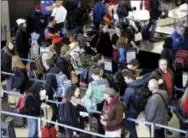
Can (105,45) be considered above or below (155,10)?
below

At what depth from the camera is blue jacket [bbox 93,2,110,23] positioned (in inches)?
444

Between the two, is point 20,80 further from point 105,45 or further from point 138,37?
point 138,37

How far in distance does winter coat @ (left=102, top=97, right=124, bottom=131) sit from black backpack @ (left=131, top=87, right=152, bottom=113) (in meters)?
0.34

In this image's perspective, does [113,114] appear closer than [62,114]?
Yes

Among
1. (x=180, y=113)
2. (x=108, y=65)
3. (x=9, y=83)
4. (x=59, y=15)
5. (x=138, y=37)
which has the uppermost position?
(x=59, y=15)

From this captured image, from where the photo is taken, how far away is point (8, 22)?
11.3 meters

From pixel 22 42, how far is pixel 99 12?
240 centimetres

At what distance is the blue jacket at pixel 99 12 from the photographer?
11.3 m

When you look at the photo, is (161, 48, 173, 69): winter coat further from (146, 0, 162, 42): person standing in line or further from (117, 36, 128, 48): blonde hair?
(146, 0, 162, 42): person standing in line

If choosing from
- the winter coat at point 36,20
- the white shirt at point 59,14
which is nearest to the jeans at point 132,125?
the winter coat at point 36,20

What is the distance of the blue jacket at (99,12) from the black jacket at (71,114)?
4.88m

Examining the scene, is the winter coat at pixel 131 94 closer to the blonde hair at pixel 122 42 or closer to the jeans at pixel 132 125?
the jeans at pixel 132 125

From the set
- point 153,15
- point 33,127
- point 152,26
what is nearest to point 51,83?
point 33,127

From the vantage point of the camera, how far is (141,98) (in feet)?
21.1
